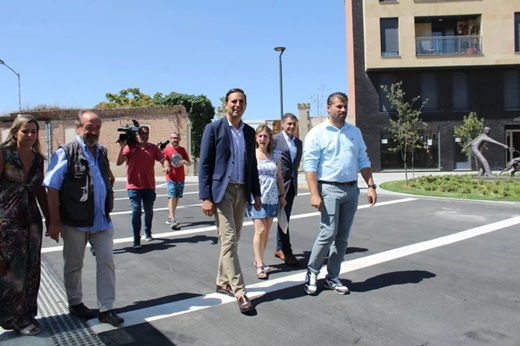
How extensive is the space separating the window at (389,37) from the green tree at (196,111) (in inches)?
522

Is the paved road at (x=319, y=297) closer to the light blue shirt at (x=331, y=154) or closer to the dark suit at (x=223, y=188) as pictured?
the dark suit at (x=223, y=188)

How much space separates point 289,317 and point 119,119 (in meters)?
28.4

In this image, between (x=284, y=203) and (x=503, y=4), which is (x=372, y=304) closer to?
(x=284, y=203)

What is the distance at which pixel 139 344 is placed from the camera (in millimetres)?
3352

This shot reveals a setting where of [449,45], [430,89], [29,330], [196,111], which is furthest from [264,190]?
[196,111]

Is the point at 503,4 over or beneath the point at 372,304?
over

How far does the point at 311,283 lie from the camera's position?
443 cm

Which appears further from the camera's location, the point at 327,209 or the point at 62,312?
the point at 327,209

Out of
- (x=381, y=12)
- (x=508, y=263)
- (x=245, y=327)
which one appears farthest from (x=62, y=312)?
(x=381, y=12)

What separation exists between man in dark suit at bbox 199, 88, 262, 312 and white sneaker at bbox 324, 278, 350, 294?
1.01 meters

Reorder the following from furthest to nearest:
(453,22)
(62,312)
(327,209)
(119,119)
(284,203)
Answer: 1. (119,119)
2. (453,22)
3. (284,203)
4. (327,209)
5. (62,312)

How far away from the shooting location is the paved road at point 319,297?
3.46 meters

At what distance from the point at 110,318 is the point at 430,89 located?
1034 inches

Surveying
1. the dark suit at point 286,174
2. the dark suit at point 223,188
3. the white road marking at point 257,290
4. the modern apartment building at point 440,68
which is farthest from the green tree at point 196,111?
the dark suit at point 223,188
